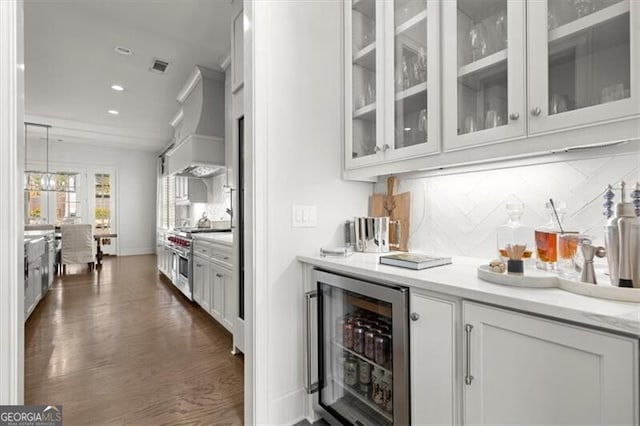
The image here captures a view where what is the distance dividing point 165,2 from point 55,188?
7.33 metres

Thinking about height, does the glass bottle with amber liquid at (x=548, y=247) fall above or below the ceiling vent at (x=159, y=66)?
below

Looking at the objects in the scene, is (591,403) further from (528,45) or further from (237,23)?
(237,23)

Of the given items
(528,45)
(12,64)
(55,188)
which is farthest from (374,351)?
(55,188)

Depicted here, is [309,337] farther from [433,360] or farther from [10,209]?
[10,209]

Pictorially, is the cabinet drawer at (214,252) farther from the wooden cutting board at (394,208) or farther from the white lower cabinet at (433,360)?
the white lower cabinet at (433,360)

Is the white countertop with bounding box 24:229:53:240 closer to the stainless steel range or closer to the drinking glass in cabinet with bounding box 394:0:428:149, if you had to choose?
the stainless steel range

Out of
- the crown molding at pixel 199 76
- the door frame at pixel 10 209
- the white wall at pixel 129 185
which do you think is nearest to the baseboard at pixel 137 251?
the white wall at pixel 129 185

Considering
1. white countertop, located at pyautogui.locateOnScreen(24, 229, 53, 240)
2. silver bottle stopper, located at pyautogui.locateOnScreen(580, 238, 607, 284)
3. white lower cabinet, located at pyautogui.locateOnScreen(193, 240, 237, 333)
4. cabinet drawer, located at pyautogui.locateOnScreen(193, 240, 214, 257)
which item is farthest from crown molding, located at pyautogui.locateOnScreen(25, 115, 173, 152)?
silver bottle stopper, located at pyautogui.locateOnScreen(580, 238, 607, 284)

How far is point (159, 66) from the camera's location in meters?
4.06

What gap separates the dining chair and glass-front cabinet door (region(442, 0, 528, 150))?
23.2 ft

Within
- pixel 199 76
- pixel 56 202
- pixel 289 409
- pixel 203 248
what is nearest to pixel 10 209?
pixel 289 409

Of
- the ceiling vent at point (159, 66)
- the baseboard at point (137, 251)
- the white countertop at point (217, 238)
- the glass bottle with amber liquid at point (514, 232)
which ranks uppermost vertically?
the ceiling vent at point (159, 66)

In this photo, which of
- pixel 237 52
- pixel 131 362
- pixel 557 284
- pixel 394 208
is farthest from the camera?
pixel 237 52

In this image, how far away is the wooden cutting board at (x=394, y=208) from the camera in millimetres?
1925
